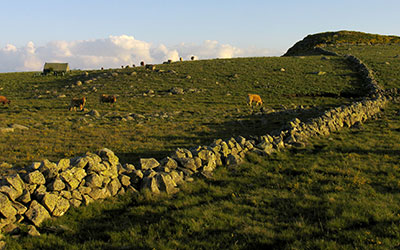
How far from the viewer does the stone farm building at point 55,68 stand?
232ft

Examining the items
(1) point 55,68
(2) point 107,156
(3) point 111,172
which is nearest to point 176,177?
(3) point 111,172

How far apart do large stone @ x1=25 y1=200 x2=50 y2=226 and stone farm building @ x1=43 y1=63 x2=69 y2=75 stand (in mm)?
69736

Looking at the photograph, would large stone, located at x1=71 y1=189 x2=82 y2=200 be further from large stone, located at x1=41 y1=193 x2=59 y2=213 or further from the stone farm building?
the stone farm building

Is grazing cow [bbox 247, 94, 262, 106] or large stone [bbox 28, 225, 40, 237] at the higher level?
grazing cow [bbox 247, 94, 262, 106]

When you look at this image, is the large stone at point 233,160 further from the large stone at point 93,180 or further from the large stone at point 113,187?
the large stone at point 93,180

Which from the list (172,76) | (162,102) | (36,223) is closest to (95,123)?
(162,102)

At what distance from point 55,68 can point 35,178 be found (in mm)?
74280

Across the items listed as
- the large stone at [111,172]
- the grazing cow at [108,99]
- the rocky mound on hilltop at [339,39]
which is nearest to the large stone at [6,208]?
the large stone at [111,172]

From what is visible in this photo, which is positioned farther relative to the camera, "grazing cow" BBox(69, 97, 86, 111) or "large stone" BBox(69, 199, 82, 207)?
"grazing cow" BBox(69, 97, 86, 111)

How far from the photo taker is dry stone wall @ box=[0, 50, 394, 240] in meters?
7.82

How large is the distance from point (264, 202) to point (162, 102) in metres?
27.8

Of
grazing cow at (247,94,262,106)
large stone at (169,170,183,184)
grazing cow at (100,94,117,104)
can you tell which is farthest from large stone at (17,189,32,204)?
grazing cow at (247,94,262,106)

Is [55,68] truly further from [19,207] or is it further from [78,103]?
[19,207]

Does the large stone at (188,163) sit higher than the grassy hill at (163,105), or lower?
lower
